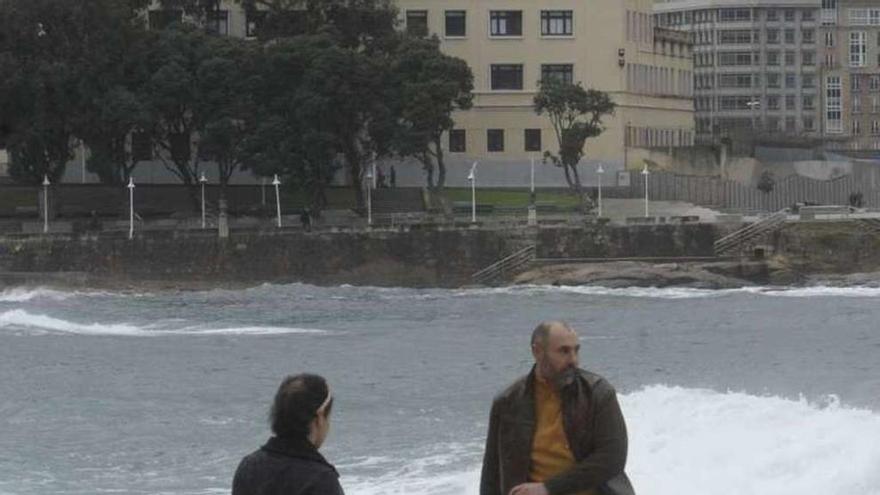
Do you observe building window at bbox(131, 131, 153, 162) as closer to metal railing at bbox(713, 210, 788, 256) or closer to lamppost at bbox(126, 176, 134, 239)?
lamppost at bbox(126, 176, 134, 239)

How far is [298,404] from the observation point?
954 cm

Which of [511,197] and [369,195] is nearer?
[369,195]

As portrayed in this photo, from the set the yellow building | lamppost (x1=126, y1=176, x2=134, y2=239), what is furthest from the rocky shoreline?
the yellow building

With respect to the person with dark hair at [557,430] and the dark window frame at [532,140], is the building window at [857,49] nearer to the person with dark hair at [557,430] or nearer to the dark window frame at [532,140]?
the dark window frame at [532,140]

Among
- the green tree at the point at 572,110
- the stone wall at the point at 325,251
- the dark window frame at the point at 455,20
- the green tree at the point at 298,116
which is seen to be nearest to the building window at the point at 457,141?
the dark window frame at the point at 455,20

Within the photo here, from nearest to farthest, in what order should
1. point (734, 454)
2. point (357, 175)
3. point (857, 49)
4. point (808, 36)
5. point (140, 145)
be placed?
point (734, 454), point (357, 175), point (140, 145), point (808, 36), point (857, 49)

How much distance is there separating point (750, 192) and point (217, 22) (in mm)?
26695

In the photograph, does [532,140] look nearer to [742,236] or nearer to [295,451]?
[742,236]

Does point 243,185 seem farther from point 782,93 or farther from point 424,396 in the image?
point 782,93

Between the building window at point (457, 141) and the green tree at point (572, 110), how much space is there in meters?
8.23

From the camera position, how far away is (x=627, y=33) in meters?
102

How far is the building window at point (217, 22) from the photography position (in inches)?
3679

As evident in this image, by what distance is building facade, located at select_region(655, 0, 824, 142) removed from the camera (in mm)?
152750

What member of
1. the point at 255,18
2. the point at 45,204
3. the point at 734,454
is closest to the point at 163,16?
the point at 255,18
